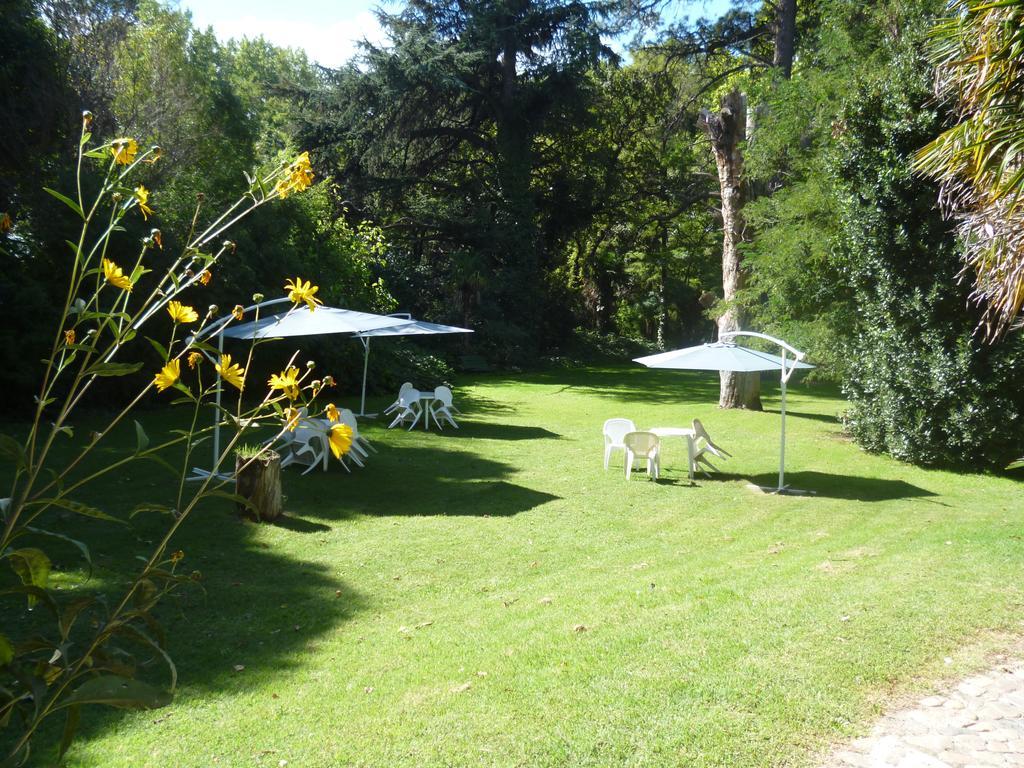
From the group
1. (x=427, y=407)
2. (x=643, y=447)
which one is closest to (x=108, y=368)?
(x=643, y=447)

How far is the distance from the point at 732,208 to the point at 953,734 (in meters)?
17.5

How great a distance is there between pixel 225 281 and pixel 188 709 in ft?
44.7

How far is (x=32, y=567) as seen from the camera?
1990mm

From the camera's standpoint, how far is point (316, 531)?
8.88 meters

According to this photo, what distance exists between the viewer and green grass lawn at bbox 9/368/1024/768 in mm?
4188

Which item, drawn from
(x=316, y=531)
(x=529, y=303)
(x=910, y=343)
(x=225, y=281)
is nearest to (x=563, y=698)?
(x=316, y=531)

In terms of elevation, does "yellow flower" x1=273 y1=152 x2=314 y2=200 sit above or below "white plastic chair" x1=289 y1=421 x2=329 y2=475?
above

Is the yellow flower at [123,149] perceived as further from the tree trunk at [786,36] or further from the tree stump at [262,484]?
the tree trunk at [786,36]

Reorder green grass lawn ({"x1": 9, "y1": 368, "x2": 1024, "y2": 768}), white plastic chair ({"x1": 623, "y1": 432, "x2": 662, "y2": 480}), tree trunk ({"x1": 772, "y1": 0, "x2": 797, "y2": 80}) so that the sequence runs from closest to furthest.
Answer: green grass lawn ({"x1": 9, "y1": 368, "x2": 1024, "y2": 768}) → white plastic chair ({"x1": 623, "y1": 432, "x2": 662, "y2": 480}) → tree trunk ({"x1": 772, "y1": 0, "x2": 797, "y2": 80})

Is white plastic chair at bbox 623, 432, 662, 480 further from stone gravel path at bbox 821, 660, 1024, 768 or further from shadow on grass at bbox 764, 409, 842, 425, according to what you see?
shadow on grass at bbox 764, 409, 842, 425

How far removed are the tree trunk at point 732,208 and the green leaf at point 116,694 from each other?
18.8 m

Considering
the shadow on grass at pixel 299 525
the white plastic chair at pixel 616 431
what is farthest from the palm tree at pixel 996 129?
the shadow on grass at pixel 299 525

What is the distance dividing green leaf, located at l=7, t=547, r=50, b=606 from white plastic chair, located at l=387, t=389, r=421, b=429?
1385 centimetres

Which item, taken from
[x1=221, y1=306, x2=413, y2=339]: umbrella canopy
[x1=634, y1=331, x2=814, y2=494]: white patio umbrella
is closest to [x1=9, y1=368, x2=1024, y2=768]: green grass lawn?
[x1=634, y1=331, x2=814, y2=494]: white patio umbrella
